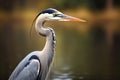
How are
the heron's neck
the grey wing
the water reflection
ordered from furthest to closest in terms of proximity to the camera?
the water reflection < the heron's neck < the grey wing

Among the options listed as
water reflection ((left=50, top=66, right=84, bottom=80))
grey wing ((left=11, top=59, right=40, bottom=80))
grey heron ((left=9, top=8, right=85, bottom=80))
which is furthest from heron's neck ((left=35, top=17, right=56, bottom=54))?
water reflection ((left=50, top=66, right=84, bottom=80))

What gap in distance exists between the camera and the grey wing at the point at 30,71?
646 centimetres

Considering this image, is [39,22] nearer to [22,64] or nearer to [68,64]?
[22,64]

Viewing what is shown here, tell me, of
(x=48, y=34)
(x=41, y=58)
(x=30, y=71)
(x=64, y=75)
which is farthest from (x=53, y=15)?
(x=64, y=75)

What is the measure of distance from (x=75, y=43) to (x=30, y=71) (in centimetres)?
1094

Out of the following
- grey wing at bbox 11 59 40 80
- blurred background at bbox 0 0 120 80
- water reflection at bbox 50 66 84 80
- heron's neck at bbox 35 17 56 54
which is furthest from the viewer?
blurred background at bbox 0 0 120 80

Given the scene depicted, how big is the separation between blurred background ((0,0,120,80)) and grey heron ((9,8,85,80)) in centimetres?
384

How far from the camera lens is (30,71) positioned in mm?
6516

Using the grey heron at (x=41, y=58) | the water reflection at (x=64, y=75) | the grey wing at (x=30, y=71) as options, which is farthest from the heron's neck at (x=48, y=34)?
the water reflection at (x=64, y=75)

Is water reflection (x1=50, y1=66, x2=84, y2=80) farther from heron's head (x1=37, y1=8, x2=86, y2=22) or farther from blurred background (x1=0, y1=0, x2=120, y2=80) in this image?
heron's head (x1=37, y1=8, x2=86, y2=22)

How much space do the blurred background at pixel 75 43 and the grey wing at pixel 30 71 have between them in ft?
13.0

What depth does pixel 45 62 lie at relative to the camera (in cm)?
665

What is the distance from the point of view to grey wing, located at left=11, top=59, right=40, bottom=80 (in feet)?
Answer: 21.2

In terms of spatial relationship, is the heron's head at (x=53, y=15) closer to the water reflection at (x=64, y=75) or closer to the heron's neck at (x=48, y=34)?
the heron's neck at (x=48, y=34)
